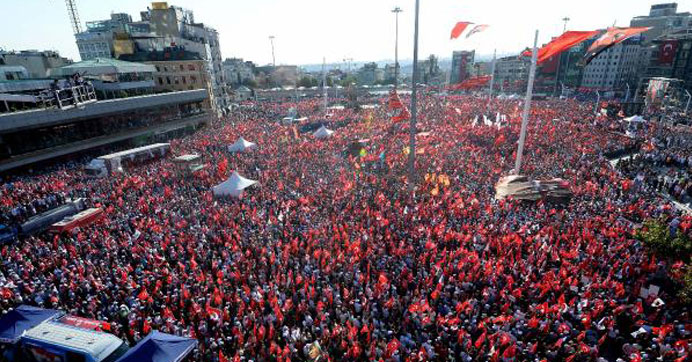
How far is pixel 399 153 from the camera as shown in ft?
90.0

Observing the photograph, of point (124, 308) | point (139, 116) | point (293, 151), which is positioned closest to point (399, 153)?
point (293, 151)

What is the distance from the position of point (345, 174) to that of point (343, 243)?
8.40 metres

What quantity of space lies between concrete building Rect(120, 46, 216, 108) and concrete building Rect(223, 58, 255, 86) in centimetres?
5841

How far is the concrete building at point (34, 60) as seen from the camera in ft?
153

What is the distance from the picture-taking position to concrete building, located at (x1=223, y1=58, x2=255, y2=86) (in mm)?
109725

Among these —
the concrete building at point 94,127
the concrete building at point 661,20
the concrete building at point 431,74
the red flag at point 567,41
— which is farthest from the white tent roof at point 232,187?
the concrete building at point 661,20

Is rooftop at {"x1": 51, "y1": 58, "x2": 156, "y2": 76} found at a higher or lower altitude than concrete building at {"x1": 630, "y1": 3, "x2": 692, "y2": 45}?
lower

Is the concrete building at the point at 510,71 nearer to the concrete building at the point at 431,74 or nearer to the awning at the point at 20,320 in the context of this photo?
the concrete building at the point at 431,74

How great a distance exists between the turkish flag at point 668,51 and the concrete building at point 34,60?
94.0 m

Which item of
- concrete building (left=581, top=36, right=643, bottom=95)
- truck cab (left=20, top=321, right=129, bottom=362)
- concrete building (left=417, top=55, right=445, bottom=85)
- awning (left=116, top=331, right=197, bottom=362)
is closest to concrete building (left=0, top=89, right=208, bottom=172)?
truck cab (left=20, top=321, right=129, bottom=362)

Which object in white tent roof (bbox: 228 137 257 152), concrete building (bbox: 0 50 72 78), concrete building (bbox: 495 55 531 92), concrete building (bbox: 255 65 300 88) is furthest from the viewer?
concrete building (bbox: 255 65 300 88)

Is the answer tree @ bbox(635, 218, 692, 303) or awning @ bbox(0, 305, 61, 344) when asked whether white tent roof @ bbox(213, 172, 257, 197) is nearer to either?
awning @ bbox(0, 305, 61, 344)

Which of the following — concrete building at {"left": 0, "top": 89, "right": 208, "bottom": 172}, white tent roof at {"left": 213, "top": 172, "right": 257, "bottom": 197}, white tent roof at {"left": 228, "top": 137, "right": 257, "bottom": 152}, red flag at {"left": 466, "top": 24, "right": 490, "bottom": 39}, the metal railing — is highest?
red flag at {"left": 466, "top": 24, "right": 490, "bottom": 39}

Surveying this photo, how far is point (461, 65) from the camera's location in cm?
11038
